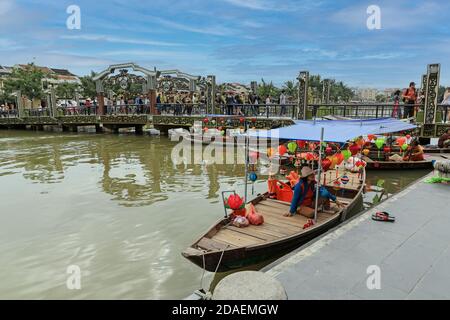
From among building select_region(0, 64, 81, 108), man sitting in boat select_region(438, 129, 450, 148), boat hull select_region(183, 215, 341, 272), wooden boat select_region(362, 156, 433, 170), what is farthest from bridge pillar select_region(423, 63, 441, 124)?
building select_region(0, 64, 81, 108)

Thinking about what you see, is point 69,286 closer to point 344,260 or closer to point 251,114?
point 344,260

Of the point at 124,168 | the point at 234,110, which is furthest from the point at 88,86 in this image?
the point at 124,168

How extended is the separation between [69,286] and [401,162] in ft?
43.4

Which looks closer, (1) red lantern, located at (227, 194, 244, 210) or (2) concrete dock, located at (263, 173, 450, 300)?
(2) concrete dock, located at (263, 173, 450, 300)

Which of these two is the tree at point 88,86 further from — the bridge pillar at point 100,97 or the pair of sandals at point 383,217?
the pair of sandals at point 383,217

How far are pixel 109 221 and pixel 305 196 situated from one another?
5202 millimetres

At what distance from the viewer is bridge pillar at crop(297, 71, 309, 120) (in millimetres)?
19922

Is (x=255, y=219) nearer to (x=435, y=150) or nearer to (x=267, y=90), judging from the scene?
(x=435, y=150)

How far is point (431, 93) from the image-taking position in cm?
1695

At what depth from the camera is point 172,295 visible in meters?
5.49

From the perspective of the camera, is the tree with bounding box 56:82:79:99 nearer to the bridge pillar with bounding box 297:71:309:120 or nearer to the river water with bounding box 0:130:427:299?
the river water with bounding box 0:130:427:299

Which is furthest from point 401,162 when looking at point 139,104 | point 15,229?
point 139,104

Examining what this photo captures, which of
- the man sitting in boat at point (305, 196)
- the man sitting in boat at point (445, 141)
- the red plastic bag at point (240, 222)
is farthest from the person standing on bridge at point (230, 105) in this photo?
the red plastic bag at point (240, 222)

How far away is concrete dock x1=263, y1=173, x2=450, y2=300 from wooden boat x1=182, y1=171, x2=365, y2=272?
0.44 metres
